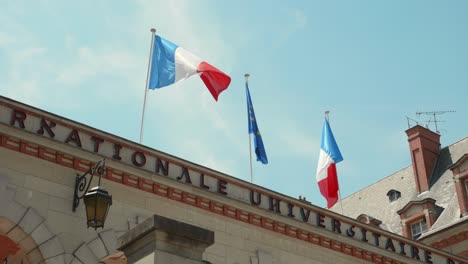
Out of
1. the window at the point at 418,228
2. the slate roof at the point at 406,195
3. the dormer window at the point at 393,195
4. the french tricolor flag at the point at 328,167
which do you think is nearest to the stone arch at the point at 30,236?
the french tricolor flag at the point at 328,167

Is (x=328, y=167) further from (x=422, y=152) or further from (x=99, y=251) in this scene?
(x=422, y=152)

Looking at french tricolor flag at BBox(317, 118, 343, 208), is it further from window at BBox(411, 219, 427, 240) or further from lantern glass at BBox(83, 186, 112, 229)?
lantern glass at BBox(83, 186, 112, 229)

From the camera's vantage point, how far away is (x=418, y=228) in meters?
30.4

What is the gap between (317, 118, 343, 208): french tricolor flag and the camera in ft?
73.3

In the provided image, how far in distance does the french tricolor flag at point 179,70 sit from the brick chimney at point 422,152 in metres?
15.1

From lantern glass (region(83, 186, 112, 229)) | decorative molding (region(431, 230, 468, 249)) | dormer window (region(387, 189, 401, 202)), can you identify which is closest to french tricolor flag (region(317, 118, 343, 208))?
decorative molding (region(431, 230, 468, 249))

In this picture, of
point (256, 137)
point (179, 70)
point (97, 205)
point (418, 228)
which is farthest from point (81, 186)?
point (418, 228)

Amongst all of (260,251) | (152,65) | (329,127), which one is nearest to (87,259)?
(260,251)

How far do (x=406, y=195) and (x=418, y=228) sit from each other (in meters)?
2.90

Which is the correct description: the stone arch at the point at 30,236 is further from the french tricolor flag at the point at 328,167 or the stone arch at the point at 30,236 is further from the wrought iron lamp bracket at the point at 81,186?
the french tricolor flag at the point at 328,167

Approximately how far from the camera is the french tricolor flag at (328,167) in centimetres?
2234

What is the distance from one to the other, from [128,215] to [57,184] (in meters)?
1.76

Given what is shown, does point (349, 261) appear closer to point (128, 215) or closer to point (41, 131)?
point (128, 215)

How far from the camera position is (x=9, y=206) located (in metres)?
14.0
